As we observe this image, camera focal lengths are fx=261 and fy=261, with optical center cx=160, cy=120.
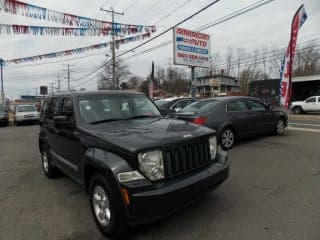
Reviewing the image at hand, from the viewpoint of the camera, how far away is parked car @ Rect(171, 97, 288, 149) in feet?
25.2

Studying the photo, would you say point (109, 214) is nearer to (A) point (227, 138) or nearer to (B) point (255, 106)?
(A) point (227, 138)

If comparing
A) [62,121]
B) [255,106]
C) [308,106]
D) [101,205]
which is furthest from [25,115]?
[308,106]

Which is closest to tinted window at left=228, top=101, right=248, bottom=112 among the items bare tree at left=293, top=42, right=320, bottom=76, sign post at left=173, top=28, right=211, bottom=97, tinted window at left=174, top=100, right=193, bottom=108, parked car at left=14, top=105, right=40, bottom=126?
tinted window at left=174, top=100, right=193, bottom=108

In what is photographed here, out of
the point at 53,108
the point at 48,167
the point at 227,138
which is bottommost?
the point at 48,167

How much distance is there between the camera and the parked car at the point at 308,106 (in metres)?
22.8

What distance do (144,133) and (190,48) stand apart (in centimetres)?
1535

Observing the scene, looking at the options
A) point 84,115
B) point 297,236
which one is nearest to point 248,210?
point 297,236

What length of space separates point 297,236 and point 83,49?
18335mm

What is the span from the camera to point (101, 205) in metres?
3.29

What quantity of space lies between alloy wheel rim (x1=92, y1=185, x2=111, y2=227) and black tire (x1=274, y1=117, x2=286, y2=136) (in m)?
8.00

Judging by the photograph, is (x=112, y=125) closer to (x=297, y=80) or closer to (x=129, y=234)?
(x=129, y=234)


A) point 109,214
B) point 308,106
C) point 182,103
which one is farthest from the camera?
point 308,106

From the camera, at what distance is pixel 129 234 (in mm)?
3236

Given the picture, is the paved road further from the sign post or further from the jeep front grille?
the jeep front grille
